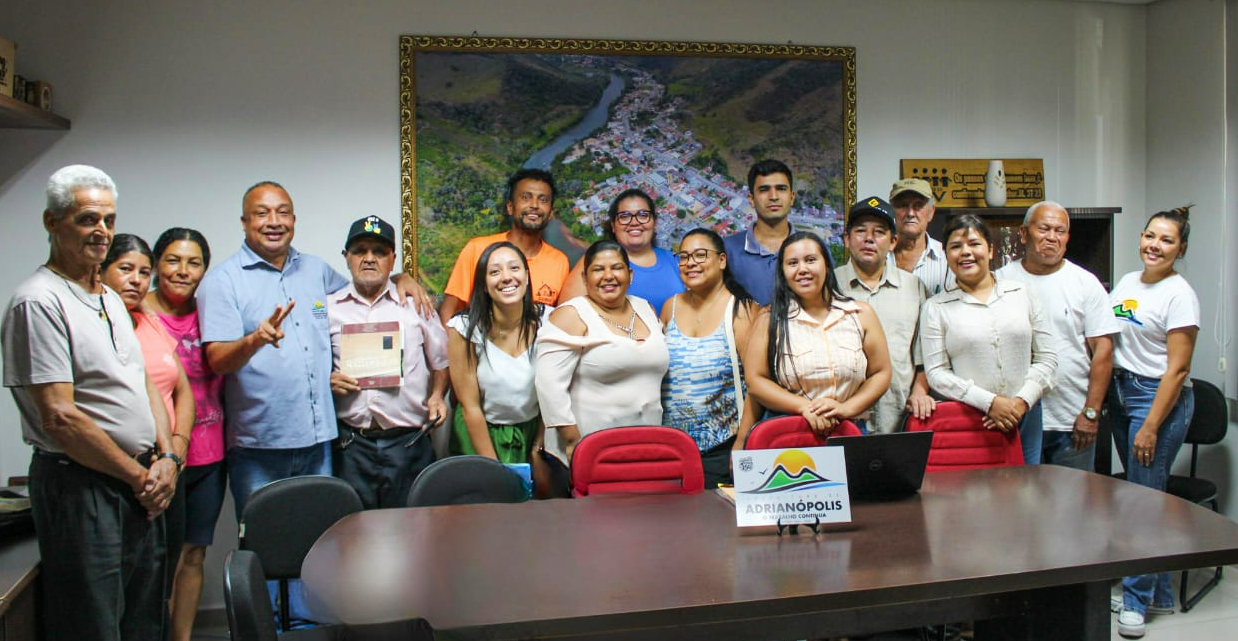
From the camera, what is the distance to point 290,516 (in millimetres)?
2912

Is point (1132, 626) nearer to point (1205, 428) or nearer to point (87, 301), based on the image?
point (1205, 428)

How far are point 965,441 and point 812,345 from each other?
71cm

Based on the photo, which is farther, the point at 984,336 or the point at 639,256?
the point at 639,256

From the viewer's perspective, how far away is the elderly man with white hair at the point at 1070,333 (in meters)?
4.10

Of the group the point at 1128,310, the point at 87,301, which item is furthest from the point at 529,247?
Result: the point at 1128,310

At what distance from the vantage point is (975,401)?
11.9ft

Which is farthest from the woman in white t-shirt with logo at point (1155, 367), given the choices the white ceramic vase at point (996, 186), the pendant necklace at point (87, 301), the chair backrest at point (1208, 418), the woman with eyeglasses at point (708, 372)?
the pendant necklace at point (87, 301)

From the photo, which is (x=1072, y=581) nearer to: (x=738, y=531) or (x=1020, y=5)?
(x=738, y=531)

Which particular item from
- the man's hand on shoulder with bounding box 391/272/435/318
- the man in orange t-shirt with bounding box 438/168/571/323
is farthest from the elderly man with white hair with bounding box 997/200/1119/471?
the man's hand on shoulder with bounding box 391/272/435/318

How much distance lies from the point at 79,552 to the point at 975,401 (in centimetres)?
322

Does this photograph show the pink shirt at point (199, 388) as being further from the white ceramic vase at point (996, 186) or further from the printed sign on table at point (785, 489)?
the white ceramic vase at point (996, 186)

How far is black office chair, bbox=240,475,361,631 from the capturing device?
113 inches

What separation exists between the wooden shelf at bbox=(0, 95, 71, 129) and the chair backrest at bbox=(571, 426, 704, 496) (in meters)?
2.73

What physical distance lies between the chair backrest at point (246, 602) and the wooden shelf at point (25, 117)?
104 inches
